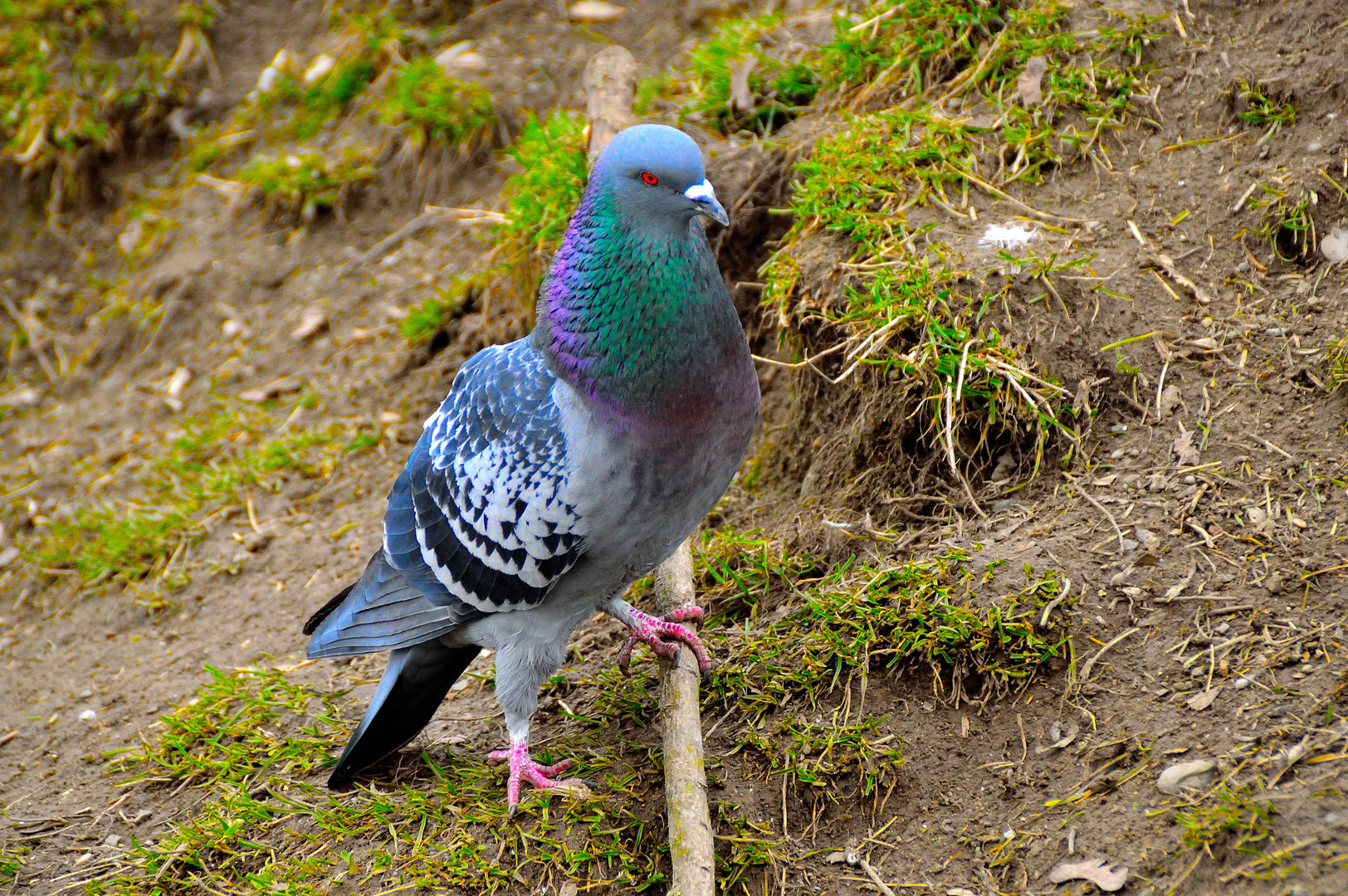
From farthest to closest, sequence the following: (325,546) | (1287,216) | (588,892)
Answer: (325,546) → (1287,216) → (588,892)

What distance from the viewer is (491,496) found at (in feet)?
10.3

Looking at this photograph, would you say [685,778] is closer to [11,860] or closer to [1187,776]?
[1187,776]

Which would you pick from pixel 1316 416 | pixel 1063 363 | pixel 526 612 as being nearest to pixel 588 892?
pixel 526 612

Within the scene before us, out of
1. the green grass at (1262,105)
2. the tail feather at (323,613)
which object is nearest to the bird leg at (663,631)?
the tail feather at (323,613)

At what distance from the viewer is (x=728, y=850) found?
2883 mm

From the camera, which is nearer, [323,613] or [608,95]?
[323,613]

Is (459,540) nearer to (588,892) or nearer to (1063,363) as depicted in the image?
(588,892)

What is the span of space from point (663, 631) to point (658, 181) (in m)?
1.42

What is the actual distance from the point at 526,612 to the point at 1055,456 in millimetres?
1791

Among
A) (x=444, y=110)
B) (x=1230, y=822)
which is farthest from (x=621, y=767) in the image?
(x=444, y=110)

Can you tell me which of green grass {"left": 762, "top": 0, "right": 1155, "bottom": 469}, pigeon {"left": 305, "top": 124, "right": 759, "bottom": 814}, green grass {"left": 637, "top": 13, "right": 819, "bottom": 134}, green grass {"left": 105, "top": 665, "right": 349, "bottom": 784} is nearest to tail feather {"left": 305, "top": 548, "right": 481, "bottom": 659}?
pigeon {"left": 305, "top": 124, "right": 759, "bottom": 814}

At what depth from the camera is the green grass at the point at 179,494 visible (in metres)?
4.94

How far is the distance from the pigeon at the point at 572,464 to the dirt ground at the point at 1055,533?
16.9 inches

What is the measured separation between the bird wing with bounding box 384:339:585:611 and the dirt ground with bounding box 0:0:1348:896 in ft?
2.37
